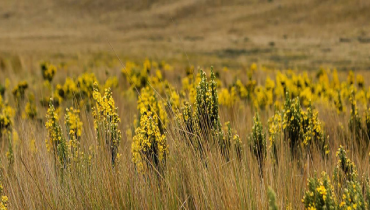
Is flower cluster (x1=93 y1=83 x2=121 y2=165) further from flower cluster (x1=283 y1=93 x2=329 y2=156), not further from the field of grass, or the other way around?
flower cluster (x1=283 y1=93 x2=329 y2=156)

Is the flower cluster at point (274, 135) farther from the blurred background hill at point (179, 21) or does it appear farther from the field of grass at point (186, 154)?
the blurred background hill at point (179, 21)

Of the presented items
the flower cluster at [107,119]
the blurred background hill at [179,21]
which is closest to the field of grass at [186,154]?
the flower cluster at [107,119]

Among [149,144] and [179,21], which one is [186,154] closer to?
[149,144]

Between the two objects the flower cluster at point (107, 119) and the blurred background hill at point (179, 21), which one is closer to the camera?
the flower cluster at point (107, 119)

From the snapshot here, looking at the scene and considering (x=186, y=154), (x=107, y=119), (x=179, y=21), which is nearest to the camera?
(x=186, y=154)

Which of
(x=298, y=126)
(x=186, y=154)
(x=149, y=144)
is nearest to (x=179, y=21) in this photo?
(x=298, y=126)

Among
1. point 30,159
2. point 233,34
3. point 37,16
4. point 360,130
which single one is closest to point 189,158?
point 30,159

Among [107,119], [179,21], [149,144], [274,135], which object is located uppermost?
[179,21]

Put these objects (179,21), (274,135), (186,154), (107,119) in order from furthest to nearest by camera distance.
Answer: (179,21), (274,135), (107,119), (186,154)

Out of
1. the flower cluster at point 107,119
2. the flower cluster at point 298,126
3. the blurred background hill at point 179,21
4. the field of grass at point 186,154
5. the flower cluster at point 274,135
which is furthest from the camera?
the blurred background hill at point 179,21

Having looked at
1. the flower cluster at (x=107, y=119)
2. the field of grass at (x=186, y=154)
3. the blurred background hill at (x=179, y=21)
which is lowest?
the field of grass at (x=186, y=154)

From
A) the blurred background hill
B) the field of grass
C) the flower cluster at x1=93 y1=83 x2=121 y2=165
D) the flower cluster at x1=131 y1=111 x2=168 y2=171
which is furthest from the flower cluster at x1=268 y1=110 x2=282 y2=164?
the blurred background hill

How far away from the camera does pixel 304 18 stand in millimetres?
52031

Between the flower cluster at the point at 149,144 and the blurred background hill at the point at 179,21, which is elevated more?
the blurred background hill at the point at 179,21
